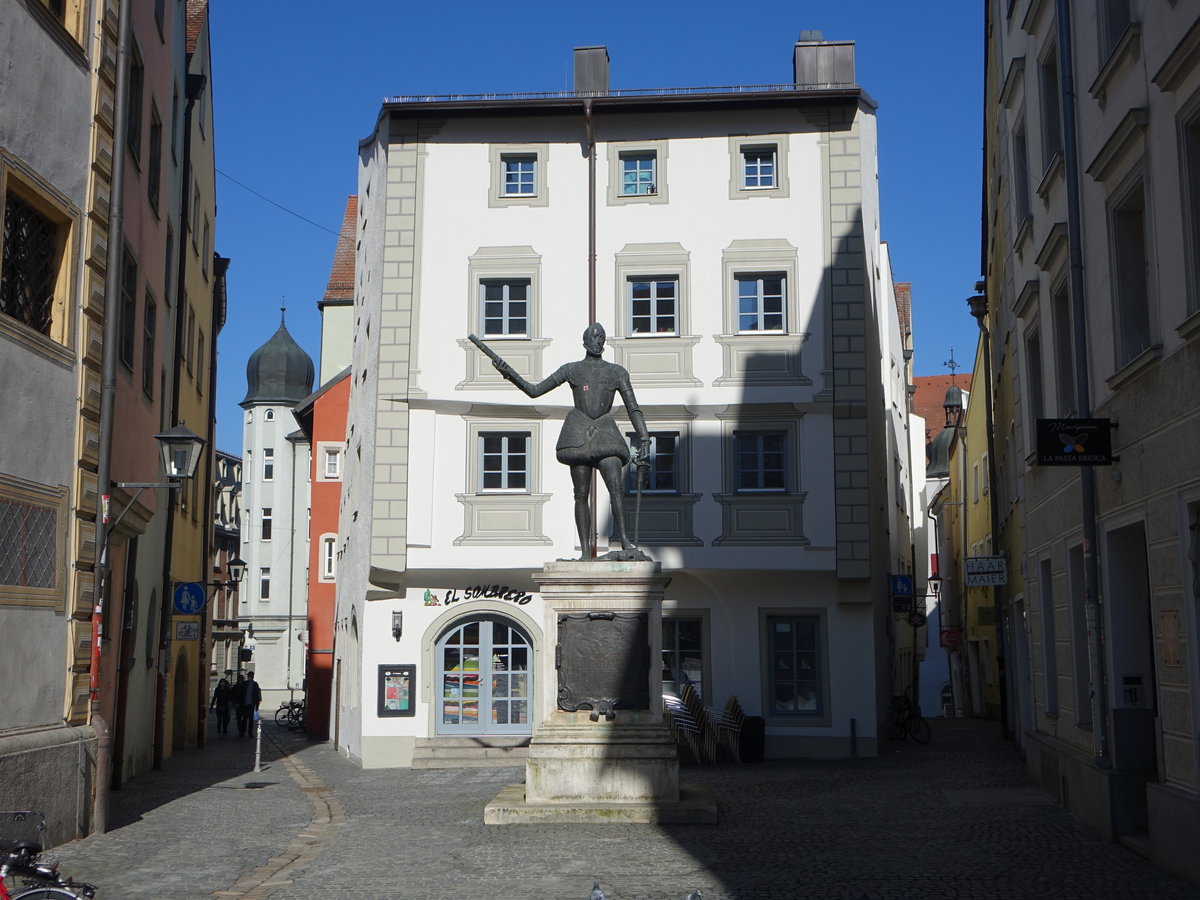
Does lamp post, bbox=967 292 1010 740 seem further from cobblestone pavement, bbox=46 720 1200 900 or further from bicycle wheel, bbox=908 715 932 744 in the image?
cobblestone pavement, bbox=46 720 1200 900

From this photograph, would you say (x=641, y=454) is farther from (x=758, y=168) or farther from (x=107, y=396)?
(x=758, y=168)

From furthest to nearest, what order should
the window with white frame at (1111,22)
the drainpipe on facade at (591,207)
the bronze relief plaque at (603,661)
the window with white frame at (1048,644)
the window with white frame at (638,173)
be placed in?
the window with white frame at (638,173) < the drainpipe on facade at (591,207) < the window with white frame at (1048,644) < the bronze relief plaque at (603,661) < the window with white frame at (1111,22)

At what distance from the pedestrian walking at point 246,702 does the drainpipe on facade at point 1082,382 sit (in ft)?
81.8

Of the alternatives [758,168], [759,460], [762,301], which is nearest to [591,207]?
[758,168]

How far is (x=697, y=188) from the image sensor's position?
1000 inches

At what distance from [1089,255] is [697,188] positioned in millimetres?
12784

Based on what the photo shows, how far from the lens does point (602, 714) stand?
13.7m

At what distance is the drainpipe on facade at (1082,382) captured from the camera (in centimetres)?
1278

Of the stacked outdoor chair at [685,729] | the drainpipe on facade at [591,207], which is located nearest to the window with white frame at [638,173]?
the drainpipe on facade at [591,207]

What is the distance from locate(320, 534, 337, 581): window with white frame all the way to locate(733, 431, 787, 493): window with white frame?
1620 centimetres

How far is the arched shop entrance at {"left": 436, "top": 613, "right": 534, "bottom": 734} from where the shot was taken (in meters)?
24.2

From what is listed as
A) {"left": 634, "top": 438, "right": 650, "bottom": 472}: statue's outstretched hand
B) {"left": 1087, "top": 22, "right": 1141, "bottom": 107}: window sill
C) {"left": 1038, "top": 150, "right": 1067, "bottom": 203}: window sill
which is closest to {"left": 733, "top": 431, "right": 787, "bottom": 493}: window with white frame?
{"left": 1038, "top": 150, "right": 1067, "bottom": 203}: window sill

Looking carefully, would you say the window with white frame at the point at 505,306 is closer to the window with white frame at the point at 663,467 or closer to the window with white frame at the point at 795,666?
the window with white frame at the point at 663,467

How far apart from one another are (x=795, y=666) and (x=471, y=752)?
5723 mm
